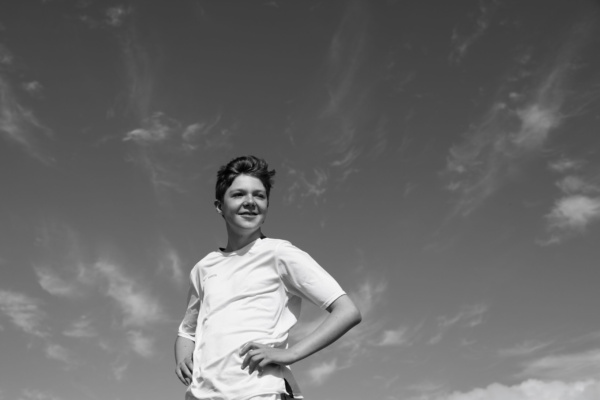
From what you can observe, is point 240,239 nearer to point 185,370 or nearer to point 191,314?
point 191,314

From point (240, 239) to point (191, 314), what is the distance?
0.73 metres

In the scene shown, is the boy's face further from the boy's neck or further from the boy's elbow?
the boy's elbow

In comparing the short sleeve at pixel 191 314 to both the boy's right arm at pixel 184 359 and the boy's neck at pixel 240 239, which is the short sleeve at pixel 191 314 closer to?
the boy's right arm at pixel 184 359

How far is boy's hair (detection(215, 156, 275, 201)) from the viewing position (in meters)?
4.43

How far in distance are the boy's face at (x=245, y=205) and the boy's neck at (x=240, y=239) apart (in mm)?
48

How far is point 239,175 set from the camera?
4.41 meters

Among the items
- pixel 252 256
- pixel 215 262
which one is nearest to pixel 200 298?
pixel 215 262

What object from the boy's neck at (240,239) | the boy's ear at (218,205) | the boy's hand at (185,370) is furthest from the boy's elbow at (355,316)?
the boy's ear at (218,205)

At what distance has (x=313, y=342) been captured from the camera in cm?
354

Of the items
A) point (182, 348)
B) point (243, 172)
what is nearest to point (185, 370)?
point (182, 348)

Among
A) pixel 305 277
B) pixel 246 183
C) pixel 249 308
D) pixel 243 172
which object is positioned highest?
pixel 243 172

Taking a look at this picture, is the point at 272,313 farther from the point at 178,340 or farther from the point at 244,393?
the point at 178,340

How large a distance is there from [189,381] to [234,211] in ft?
4.19

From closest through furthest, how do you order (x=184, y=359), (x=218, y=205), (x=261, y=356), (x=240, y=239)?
(x=261, y=356), (x=184, y=359), (x=240, y=239), (x=218, y=205)
